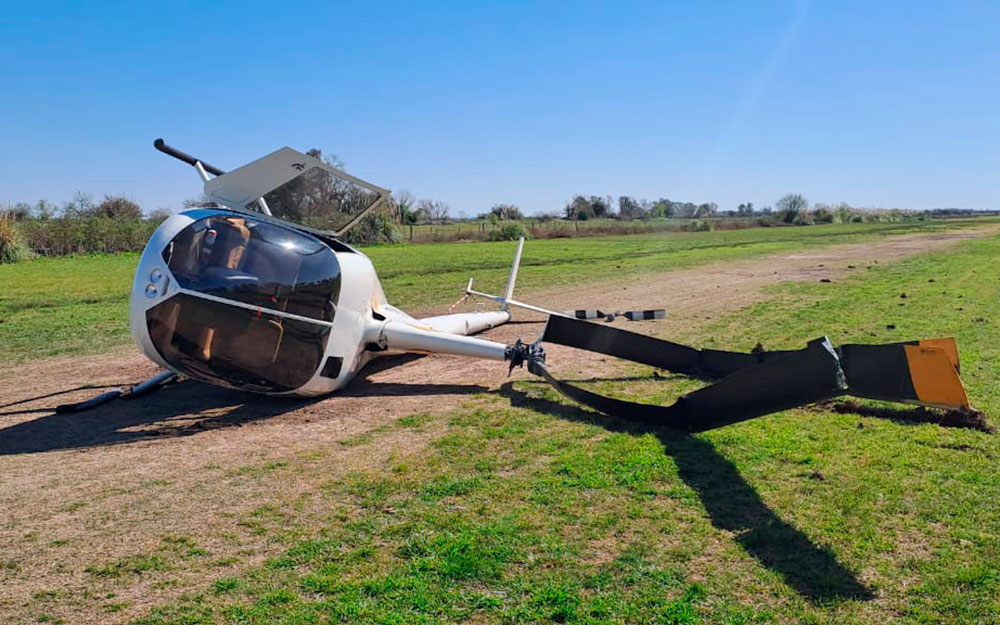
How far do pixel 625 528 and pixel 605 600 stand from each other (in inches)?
43.5

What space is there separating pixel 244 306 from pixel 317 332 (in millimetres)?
1199

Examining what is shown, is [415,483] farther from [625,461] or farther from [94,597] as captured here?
[94,597]

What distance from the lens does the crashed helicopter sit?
6.20 meters

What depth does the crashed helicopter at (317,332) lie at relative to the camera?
6.20 meters

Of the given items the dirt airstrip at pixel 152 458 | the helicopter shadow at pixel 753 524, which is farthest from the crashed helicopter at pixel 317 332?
the dirt airstrip at pixel 152 458

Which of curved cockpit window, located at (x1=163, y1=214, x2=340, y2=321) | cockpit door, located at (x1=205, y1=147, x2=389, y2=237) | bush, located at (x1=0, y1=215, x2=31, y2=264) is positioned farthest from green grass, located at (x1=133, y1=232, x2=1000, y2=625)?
bush, located at (x1=0, y1=215, x2=31, y2=264)

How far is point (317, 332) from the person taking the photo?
31.1 feet

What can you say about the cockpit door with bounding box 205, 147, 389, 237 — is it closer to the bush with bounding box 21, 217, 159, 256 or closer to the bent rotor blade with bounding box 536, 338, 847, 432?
the bent rotor blade with bounding box 536, 338, 847, 432

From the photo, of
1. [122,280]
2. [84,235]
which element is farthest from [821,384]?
[84,235]

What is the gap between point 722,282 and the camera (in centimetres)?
2625

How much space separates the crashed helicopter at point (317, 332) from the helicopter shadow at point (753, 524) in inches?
12.8

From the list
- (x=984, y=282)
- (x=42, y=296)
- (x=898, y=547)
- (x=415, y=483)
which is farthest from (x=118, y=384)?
(x=984, y=282)

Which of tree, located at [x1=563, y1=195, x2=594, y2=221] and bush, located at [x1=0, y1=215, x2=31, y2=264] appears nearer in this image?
bush, located at [x1=0, y1=215, x2=31, y2=264]

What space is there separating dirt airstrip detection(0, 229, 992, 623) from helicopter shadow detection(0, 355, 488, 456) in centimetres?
3
